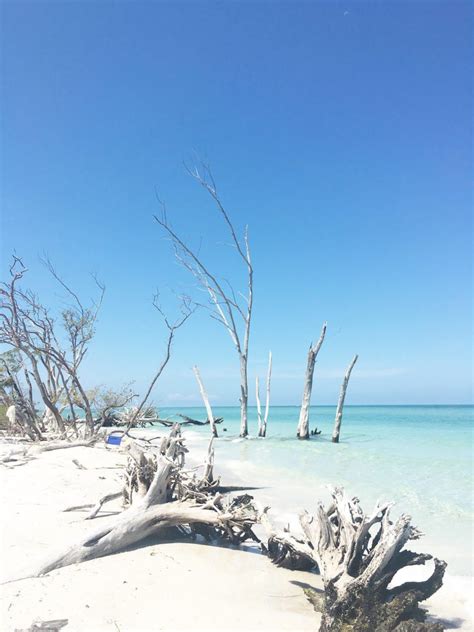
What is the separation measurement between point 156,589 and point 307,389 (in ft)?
60.1

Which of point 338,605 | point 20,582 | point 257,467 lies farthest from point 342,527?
point 257,467

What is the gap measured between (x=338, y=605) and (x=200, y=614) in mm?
966

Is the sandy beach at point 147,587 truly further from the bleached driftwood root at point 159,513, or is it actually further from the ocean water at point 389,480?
the ocean water at point 389,480

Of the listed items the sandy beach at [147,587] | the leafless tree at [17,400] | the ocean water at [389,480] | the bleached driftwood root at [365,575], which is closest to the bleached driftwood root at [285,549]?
the sandy beach at [147,587]

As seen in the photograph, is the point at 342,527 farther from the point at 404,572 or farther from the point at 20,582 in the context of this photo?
the point at 20,582

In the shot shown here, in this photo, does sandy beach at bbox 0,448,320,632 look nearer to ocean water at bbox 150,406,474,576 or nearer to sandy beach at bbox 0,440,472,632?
sandy beach at bbox 0,440,472,632

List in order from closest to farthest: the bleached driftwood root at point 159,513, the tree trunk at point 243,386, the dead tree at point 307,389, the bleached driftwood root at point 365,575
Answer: the bleached driftwood root at point 365,575 → the bleached driftwood root at point 159,513 → the dead tree at point 307,389 → the tree trunk at point 243,386

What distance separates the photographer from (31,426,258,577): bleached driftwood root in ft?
12.9

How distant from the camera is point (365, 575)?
303 cm

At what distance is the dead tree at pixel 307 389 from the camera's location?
Answer: 20734mm

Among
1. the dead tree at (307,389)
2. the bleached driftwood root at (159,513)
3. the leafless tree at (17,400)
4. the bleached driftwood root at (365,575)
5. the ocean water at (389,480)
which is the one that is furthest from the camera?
the dead tree at (307,389)

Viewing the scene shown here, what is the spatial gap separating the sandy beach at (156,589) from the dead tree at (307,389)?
53.7ft

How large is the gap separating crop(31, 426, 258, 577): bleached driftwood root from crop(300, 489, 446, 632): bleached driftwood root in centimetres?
115

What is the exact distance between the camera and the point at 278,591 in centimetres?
371
